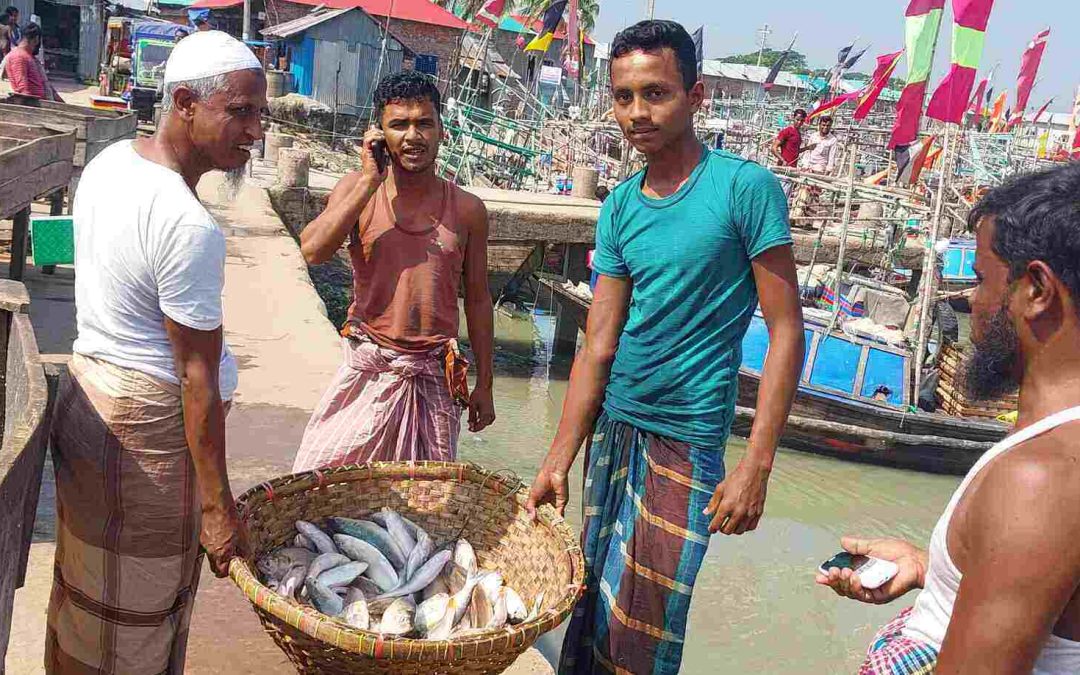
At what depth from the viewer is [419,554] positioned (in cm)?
277

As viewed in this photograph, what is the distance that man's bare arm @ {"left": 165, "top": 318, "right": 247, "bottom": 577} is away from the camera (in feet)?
7.03

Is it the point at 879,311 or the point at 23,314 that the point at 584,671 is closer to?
the point at 23,314

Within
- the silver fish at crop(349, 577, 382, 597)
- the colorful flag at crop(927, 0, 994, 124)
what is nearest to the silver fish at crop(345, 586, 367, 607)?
the silver fish at crop(349, 577, 382, 597)

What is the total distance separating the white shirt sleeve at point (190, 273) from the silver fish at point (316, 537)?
0.80 m

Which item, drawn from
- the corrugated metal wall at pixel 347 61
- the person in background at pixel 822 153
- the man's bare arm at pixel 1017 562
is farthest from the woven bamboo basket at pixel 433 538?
the corrugated metal wall at pixel 347 61

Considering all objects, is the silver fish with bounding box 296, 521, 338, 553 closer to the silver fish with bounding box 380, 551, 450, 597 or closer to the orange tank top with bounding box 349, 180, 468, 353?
the silver fish with bounding box 380, 551, 450, 597

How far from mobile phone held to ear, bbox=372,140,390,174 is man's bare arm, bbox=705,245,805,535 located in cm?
134

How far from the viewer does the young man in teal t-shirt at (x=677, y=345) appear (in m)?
2.38

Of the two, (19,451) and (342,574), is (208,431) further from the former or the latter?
(342,574)

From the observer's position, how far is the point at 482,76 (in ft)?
105

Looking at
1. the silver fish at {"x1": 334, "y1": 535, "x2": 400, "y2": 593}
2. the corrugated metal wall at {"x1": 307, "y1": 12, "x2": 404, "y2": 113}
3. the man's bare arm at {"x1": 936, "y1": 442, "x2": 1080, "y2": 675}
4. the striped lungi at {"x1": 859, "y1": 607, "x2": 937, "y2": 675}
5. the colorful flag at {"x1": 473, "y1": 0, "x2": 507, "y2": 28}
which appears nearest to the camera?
the man's bare arm at {"x1": 936, "y1": 442, "x2": 1080, "y2": 675}

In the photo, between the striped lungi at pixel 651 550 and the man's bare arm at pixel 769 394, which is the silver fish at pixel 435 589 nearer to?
the striped lungi at pixel 651 550

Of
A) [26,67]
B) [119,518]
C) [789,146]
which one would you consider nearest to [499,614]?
[119,518]

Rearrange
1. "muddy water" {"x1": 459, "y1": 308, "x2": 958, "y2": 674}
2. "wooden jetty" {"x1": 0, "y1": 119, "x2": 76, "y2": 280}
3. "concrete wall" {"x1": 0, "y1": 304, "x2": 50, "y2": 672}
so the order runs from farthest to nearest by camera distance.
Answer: "muddy water" {"x1": 459, "y1": 308, "x2": 958, "y2": 674}, "wooden jetty" {"x1": 0, "y1": 119, "x2": 76, "y2": 280}, "concrete wall" {"x1": 0, "y1": 304, "x2": 50, "y2": 672}
